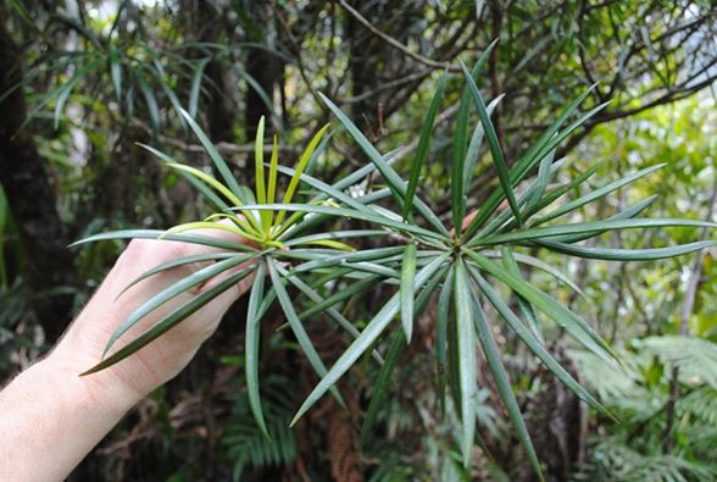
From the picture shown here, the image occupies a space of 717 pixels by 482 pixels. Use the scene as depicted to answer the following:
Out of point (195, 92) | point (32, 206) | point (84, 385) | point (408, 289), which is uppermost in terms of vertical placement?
point (195, 92)

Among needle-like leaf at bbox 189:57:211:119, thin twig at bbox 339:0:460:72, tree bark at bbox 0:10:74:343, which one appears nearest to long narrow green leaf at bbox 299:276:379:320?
thin twig at bbox 339:0:460:72

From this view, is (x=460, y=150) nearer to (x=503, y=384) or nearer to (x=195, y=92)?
(x=503, y=384)

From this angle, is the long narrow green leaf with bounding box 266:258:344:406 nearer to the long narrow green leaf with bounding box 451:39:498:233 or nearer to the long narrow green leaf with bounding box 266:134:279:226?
the long narrow green leaf with bounding box 266:134:279:226

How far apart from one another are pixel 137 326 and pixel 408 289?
1.02 ft

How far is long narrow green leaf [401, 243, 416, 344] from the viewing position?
0.38 m

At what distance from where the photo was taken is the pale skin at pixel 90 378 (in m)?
0.58

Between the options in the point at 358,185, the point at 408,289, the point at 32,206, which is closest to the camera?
the point at 408,289

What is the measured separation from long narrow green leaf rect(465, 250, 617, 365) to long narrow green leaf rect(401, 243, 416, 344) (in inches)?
2.2

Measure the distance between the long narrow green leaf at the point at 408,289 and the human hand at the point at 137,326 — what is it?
0.18 m

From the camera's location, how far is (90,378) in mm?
616

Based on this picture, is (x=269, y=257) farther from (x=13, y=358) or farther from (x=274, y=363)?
(x=13, y=358)

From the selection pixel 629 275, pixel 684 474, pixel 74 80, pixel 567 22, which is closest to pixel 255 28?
pixel 74 80

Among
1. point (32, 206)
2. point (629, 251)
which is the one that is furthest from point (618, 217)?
point (32, 206)

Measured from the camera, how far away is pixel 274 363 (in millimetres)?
1339
